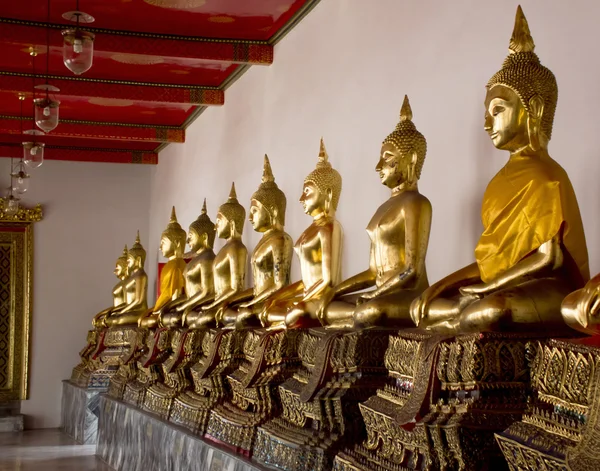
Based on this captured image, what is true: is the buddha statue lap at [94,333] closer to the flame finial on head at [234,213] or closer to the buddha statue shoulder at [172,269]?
the buddha statue shoulder at [172,269]

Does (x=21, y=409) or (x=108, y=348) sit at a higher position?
(x=108, y=348)

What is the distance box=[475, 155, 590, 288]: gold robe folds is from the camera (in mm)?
2957

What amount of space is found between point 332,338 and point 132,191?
8360mm

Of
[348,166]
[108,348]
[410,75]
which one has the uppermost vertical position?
[410,75]

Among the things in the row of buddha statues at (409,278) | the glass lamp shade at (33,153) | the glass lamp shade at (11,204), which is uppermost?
the glass lamp shade at (33,153)

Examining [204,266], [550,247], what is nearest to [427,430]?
[550,247]

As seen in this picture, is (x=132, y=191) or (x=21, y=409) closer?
(x=21, y=409)

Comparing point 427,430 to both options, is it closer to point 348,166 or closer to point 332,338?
point 332,338

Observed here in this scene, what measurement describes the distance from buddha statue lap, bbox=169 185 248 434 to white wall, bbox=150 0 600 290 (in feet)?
1.56

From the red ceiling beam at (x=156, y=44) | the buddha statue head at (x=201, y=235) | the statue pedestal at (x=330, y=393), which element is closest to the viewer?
the statue pedestal at (x=330, y=393)

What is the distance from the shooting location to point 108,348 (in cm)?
927

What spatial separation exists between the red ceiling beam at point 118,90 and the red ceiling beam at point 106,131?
5.70 feet

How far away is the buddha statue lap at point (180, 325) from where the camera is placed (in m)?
6.12

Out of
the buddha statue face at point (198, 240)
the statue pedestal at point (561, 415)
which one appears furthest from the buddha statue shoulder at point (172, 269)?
the statue pedestal at point (561, 415)
